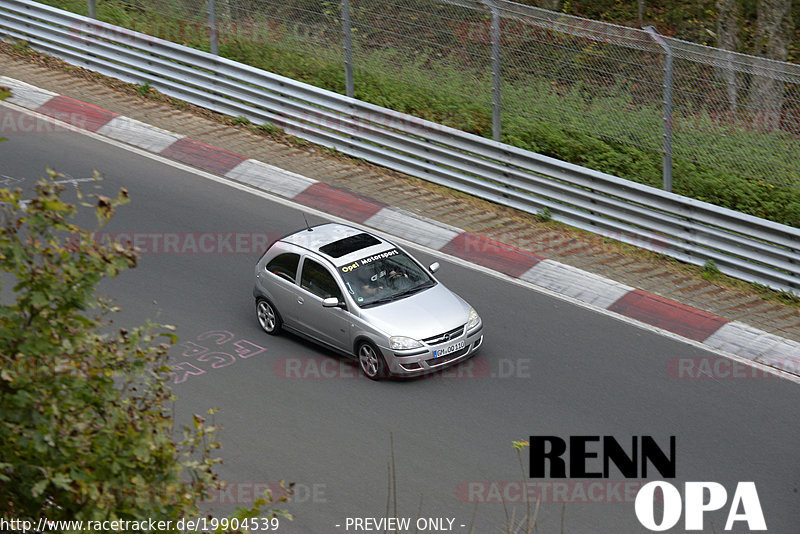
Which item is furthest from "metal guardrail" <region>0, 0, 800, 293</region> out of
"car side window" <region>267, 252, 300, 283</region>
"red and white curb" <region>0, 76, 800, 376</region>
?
"car side window" <region>267, 252, 300, 283</region>

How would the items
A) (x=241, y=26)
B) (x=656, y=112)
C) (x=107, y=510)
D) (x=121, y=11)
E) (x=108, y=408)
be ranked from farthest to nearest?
(x=121, y=11), (x=241, y=26), (x=656, y=112), (x=108, y=408), (x=107, y=510)

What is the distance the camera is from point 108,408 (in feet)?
18.1

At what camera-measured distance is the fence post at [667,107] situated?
14.3 m

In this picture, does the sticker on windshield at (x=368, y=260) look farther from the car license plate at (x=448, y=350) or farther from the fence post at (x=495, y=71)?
the fence post at (x=495, y=71)

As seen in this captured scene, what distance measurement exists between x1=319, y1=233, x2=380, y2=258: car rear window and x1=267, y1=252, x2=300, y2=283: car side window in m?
0.39

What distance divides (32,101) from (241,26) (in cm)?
431

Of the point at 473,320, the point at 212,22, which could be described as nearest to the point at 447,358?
the point at 473,320

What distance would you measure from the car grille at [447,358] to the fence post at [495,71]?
5165 millimetres

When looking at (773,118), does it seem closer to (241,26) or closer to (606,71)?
(606,71)

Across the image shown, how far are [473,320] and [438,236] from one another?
11.0ft

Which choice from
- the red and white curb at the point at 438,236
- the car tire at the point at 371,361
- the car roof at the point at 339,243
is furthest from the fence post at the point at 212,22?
the car tire at the point at 371,361

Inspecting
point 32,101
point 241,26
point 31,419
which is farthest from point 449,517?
point 32,101

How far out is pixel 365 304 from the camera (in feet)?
40.8

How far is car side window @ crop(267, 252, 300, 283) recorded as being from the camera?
1307 centimetres
